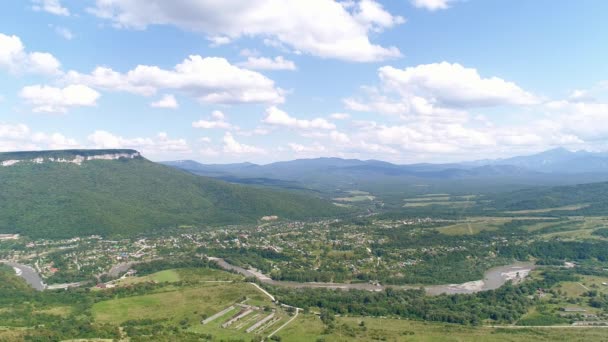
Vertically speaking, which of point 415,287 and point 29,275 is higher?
point 415,287

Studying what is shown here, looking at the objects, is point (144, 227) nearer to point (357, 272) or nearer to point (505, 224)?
point (357, 272)

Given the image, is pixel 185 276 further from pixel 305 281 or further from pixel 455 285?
pixel 455 285

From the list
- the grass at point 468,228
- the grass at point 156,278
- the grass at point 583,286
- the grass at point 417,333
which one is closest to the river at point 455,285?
the grass at point 583,286

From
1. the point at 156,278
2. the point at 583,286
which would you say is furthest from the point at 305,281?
the point at 583,286

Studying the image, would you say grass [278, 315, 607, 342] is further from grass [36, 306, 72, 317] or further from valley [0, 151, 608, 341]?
grass [36, 306, 72, 317]

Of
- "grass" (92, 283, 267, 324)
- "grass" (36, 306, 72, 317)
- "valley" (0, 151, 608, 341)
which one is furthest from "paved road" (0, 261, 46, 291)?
"grass" (92, 283, 267, 324)

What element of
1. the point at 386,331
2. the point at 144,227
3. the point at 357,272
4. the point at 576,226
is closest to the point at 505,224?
the point at 576,226
